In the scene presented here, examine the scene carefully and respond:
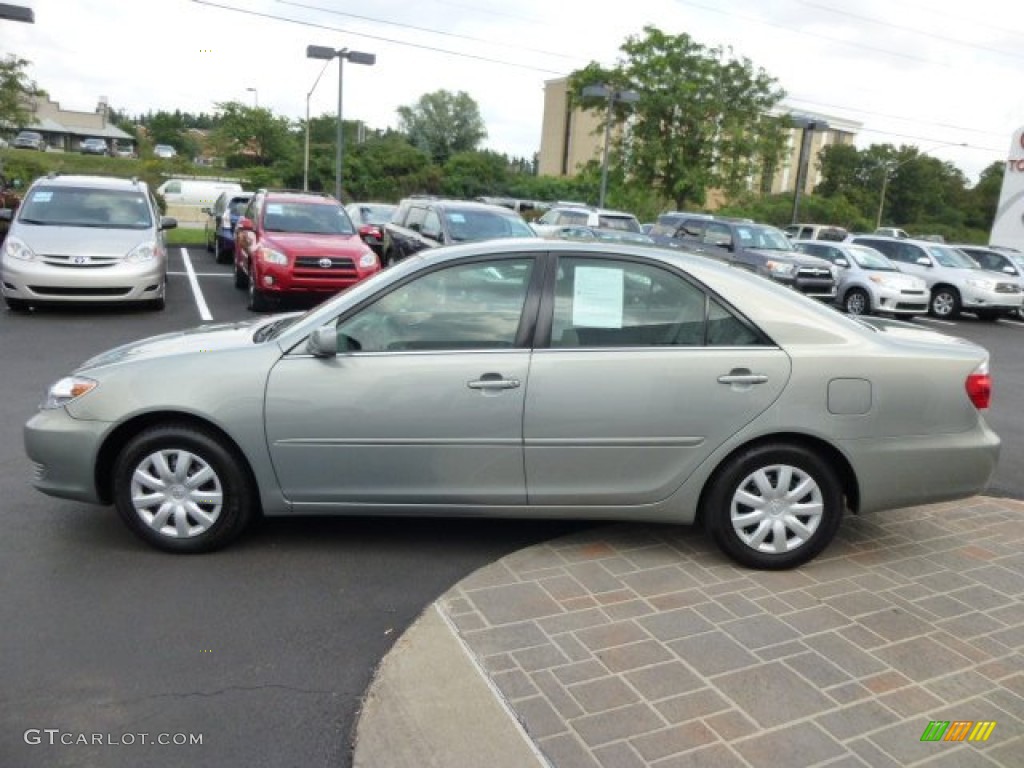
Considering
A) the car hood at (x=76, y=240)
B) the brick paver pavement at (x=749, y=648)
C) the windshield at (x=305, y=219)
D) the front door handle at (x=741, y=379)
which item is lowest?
the brick paver pavement at (x=749, y=648)

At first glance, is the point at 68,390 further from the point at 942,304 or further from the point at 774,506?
the point at 942,304

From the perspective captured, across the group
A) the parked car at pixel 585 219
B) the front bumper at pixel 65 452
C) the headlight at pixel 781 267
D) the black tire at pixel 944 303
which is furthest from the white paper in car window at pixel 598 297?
the parked car at pixel 585 219

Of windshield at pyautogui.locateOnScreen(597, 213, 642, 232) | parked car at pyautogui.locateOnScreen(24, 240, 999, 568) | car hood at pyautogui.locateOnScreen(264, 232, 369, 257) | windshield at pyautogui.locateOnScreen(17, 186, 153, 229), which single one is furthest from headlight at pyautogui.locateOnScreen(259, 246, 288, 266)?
windshield at pyautogui.locateOnScreen(597, 213, 642, 232)

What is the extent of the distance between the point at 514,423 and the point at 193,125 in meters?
130

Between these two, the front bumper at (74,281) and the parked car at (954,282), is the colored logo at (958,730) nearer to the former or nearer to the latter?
the front bumper at (74,281)

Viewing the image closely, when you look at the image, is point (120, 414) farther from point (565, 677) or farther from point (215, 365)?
point (565, 677)

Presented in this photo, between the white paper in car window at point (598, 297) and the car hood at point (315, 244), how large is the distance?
8.44 m

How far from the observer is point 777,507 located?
4270mm

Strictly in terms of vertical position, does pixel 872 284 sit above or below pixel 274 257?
below

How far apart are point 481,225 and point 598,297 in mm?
9556

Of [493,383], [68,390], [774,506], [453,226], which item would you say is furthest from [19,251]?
[774,506]

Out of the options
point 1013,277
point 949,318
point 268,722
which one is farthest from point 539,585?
point 1013,277

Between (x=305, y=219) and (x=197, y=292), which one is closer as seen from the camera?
(x=305, y=219)

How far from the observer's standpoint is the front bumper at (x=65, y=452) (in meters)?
4.19
